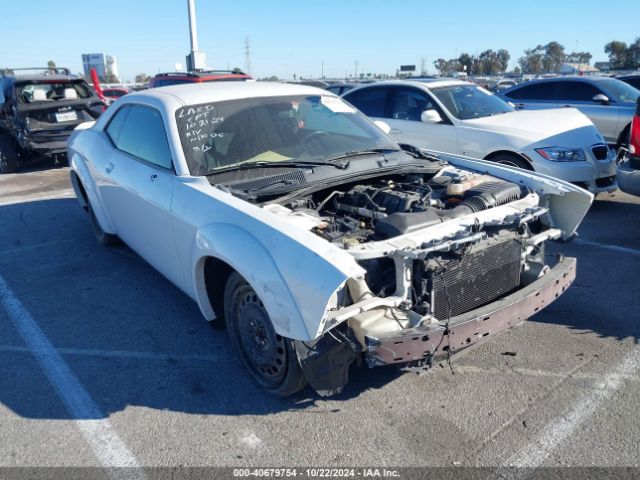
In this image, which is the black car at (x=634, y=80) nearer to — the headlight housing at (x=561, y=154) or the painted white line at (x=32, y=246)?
the headlight housing at (x=561, y=154)

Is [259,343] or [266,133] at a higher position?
[266,133]

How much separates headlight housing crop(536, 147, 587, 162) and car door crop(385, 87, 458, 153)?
108cm

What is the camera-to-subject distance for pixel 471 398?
313 cm

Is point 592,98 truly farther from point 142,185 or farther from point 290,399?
point 290,399

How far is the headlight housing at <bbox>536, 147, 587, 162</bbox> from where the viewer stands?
6430 mm

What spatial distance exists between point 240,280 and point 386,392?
108 cm

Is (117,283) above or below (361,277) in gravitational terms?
below

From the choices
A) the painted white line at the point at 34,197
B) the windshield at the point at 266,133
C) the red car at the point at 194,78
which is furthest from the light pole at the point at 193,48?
the windshield at the point at 266,133

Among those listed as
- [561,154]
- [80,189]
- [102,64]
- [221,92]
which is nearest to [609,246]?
[561,154]

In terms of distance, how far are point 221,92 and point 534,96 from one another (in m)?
7.97

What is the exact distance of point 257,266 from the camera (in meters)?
2.84

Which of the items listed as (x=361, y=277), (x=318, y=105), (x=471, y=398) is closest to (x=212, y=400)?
(x=361, y=277)

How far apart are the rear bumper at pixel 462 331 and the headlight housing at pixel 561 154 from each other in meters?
3.54

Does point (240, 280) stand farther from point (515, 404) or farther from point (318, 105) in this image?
point (318, 105)
